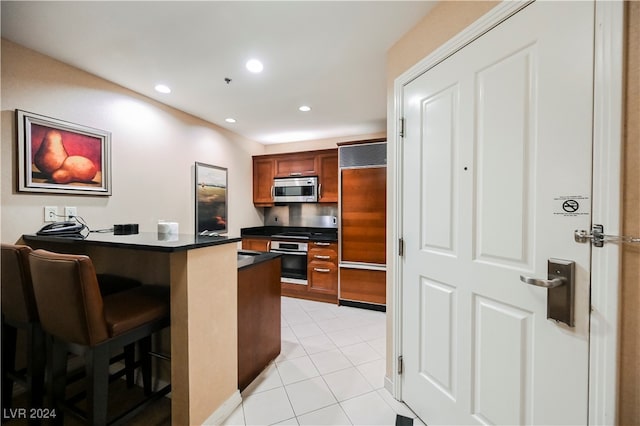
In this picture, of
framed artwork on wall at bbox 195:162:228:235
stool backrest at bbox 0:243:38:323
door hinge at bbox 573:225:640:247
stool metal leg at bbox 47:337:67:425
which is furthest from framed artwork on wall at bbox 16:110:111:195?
door hinge at bbox 573:225:640:247

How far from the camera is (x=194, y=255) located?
4.36ft

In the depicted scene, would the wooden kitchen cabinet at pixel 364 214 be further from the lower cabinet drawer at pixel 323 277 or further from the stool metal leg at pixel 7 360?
the stool metal leg at pixel 7 360

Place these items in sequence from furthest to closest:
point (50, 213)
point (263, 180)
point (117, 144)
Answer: point (263, 180), point (117, 144), point (50, 213)

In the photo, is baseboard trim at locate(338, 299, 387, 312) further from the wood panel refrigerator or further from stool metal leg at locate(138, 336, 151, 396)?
stool metal leg at locate(138, 336, 151, 396)

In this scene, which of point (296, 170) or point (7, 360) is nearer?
point (7, 360)

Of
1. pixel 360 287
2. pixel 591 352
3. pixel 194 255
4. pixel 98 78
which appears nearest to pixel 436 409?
pixel 591 352

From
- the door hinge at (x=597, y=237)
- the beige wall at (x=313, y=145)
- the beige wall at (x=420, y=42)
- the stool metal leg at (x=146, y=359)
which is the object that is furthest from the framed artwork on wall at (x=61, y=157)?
the door hinge at (x=597, y=237)

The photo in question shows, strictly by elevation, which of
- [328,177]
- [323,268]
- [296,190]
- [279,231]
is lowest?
[323,268]

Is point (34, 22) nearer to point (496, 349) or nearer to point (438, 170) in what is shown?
point (438, 170)

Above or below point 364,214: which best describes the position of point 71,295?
below

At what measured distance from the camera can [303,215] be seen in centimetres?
450

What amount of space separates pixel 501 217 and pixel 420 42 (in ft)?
3.89

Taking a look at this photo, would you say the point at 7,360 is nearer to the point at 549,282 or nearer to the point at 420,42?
the point at 549,282

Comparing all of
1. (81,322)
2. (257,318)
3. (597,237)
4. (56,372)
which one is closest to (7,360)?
(56,372)
